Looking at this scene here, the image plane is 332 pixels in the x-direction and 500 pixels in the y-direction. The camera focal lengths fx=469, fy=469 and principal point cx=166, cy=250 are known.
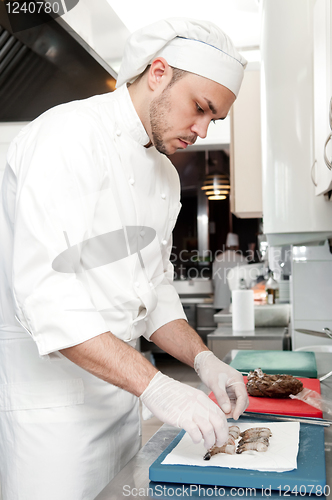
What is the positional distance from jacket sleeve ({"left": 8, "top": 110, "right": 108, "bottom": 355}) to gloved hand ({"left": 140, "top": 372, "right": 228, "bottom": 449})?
0.52 feet

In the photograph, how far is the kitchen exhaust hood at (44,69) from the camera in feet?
5.10

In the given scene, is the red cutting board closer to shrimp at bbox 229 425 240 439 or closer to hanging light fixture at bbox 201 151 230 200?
shrimp at bbox 229 425 240 439

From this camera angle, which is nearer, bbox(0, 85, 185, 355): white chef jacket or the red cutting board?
bbox(0, 85, 185, 355): white chef jacket

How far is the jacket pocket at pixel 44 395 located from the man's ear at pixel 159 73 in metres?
0.72

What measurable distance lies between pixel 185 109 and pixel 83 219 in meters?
0.36

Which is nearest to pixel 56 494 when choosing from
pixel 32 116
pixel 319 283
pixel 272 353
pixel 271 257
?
pixel 272 353

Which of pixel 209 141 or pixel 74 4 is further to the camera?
pixel 209 141

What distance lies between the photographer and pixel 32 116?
187cm

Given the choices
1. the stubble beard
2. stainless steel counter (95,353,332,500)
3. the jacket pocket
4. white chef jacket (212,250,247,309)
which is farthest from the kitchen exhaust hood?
white chef jacket (212,250,247,309)

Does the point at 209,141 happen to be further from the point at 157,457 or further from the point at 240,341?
the point at 157,457

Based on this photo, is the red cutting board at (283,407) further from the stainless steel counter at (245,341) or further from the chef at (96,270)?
the stainless steel counter at (245,341)

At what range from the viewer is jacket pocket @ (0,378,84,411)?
106cm

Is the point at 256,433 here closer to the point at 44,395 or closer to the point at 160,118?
the point at 44,395

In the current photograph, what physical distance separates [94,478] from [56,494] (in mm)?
93
